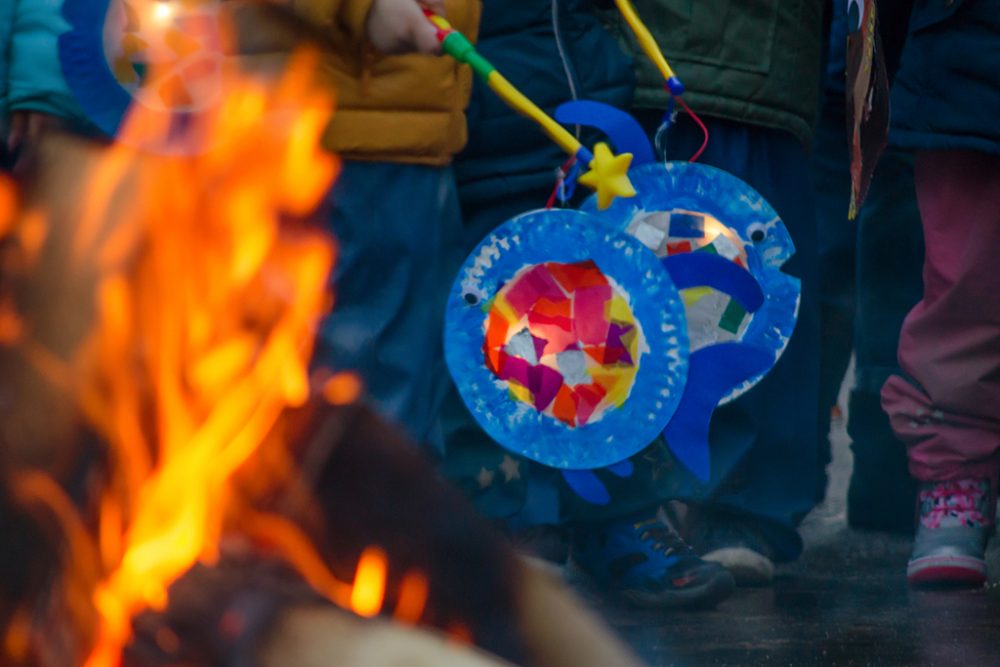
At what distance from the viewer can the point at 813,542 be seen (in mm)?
3695

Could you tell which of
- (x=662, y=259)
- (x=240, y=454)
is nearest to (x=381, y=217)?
(x=662, y=259)

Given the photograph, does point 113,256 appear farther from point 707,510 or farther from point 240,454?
point 707,510

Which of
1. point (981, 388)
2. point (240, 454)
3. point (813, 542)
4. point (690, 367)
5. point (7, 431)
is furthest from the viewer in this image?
point (813, 542)

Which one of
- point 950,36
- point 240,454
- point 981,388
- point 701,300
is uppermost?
point 240,454

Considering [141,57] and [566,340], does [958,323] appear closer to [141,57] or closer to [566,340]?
[566,340]

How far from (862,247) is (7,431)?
2.79 meters

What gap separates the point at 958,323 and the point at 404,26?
1.52 m

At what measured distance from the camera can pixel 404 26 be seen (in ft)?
7.60

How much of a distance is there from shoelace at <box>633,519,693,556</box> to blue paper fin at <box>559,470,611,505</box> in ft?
0.86

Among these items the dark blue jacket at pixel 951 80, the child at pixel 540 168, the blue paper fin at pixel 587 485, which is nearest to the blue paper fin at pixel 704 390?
the blue paper fin at pixel 587 485

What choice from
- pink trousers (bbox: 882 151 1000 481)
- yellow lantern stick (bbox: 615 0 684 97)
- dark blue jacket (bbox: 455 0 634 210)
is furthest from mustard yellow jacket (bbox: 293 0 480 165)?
pink trousers (bbox: 882 151 1000 481)

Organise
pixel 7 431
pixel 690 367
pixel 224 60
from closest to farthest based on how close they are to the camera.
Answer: pixel 7 431
pixel 224 60
pixel 690 367

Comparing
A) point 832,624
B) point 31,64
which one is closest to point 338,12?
point 31,64

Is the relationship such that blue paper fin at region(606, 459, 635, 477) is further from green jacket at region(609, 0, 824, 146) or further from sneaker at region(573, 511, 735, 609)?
green jacket at region(609, 0, 824, 146)
